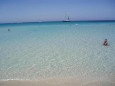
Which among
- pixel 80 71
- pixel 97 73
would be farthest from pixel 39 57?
pixel 97 73

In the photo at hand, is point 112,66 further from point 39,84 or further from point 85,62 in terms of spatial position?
point 39,84

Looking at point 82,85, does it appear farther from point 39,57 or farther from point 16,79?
point 39,57

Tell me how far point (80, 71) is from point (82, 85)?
908 mm

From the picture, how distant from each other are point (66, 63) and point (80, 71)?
0.83 m

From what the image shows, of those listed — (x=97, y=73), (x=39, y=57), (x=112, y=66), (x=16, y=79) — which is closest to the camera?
(x=16, y=79)

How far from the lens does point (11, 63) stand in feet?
17.4

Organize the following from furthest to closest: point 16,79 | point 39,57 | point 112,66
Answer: point 39,57 → point 112,66 → point 16,79

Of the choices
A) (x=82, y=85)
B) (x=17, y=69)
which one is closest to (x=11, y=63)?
(x=17, y=69)

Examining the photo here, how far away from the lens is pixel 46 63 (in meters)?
5.20

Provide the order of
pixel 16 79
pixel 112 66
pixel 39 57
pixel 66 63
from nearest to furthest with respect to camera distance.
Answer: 1. pixel 16 79
2. pixel 112 66
3. pixel 66 63
4. pixel 39 57

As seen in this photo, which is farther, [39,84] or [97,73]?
[97,73]

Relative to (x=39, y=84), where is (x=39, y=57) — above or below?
above

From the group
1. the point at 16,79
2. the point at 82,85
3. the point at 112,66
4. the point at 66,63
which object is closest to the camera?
the point at 82,85

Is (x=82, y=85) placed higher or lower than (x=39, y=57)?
lower
